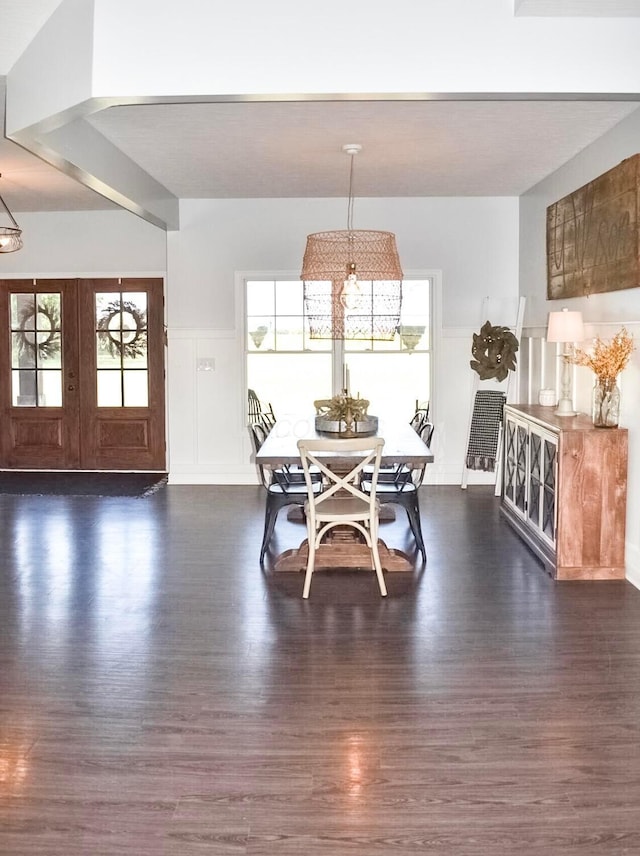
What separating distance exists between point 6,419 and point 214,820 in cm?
715

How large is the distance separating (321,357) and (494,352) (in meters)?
1.60

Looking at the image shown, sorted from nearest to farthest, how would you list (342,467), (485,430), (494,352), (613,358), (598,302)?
(613,358) → (342,467) → (598,302) → (494,352) → (485,430)

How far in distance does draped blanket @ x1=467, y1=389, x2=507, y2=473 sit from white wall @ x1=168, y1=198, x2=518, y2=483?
271 millimetres

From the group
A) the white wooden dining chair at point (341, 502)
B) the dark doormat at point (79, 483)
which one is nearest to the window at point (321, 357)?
the dark doormat at point (79, 483)

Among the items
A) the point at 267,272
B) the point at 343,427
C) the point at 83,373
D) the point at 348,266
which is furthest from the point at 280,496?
the point at 83,373

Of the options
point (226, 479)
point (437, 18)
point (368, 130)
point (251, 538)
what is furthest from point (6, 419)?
point (437, 18)

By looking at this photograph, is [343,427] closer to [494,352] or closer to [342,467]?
[342,467]

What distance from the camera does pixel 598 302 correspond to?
5.52 metres

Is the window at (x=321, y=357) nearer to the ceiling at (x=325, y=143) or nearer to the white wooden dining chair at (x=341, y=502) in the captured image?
the ceiling at (x=325, y=143)

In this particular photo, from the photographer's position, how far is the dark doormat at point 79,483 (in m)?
7.69

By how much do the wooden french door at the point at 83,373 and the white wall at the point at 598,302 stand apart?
364 cm

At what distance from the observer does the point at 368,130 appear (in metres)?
5.27

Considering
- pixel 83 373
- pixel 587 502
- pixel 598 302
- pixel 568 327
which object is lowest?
pixel 587 502

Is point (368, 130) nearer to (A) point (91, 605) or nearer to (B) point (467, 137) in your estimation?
(B) point (467, 137)
